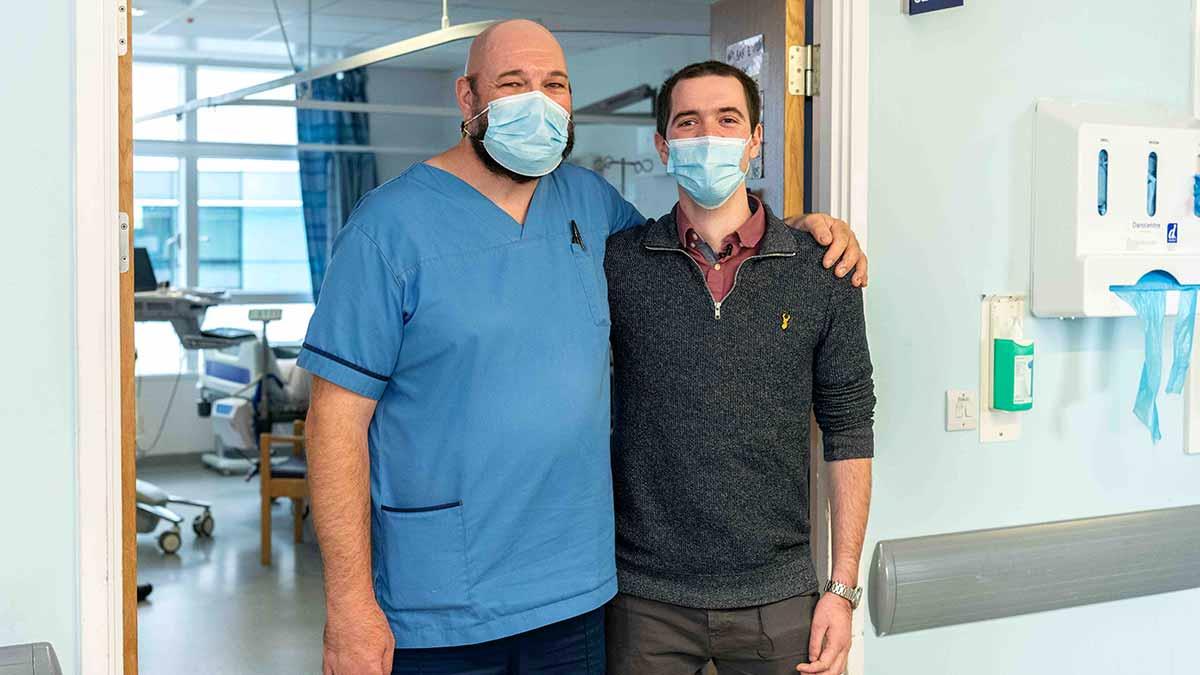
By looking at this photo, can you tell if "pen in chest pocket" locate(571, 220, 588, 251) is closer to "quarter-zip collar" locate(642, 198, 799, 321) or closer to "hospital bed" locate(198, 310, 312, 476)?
"quarter-zip collar" locate(642, 198, 799, 321)

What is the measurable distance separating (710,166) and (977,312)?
90cm

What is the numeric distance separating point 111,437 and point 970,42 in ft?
5.93

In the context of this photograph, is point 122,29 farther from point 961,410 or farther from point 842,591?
point 961,410

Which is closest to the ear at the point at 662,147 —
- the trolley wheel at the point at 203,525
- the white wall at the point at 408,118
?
the trolley wheel at the point at 203,525

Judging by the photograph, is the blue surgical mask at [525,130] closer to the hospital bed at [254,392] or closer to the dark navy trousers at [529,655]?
the dark navy trousers at [529,655]

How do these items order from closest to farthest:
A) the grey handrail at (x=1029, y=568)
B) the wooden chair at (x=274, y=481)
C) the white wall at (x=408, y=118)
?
the grey handrail at (x=1029, y=568) < the wooden chair at (x=274, y=481) < the white wall at (x=408, y=118)

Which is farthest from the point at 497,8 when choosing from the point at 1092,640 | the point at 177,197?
the point at 1092,640

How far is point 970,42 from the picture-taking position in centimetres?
253

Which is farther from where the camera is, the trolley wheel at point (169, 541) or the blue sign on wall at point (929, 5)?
the trolley wheel at point (169, 541)

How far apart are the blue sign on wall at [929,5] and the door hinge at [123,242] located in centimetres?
153

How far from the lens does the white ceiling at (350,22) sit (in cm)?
662

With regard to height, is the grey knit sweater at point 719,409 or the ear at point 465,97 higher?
the ear at point 465,97

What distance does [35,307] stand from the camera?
6.06ft

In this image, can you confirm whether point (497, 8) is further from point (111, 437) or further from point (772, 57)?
point (111, 437)
